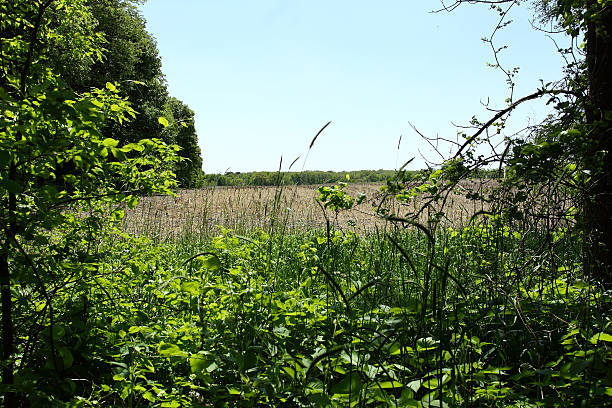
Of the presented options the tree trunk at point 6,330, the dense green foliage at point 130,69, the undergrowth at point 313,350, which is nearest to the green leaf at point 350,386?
the undergrowth at point 313,350

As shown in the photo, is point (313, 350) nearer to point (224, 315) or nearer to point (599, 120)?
point (224, 315)

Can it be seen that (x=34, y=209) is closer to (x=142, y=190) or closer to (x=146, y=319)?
(x=142, y=190)

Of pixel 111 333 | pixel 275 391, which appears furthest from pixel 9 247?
pixel 275 391

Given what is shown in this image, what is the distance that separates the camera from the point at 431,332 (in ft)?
8.16

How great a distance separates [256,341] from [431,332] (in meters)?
1.08

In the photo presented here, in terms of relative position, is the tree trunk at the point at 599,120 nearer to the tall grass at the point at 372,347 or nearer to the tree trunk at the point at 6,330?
the tall grass at the point at 372,347

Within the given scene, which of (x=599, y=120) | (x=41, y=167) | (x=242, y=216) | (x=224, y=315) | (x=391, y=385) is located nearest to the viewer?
(x=391, y=385)

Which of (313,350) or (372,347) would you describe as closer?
(372,347)

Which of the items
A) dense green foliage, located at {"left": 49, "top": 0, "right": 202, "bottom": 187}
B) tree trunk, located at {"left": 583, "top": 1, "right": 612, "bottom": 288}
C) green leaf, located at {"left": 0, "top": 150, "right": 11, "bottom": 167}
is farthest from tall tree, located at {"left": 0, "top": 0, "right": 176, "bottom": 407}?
dense green foliage, located at {"left": 49, "top": 0, "right": 202, "bottom": 187}

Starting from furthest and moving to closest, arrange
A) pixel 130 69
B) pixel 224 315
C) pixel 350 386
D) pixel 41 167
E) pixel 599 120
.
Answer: pixel 130 69 < pixel 599 120 < pixel 224 315 < pixel 41 167 < pixel 350 386

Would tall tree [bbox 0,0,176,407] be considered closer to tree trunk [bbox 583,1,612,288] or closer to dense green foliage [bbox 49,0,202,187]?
tree trunk [bbox 583,1,612,288]

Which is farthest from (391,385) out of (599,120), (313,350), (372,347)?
(599,120)

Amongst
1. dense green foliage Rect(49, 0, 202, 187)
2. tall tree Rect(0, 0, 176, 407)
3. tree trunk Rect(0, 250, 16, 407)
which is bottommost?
tree trunk Rect(0, 250, 16, 407)

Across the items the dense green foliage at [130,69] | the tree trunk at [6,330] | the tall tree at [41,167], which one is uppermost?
the dense green foliage at [130,69]
